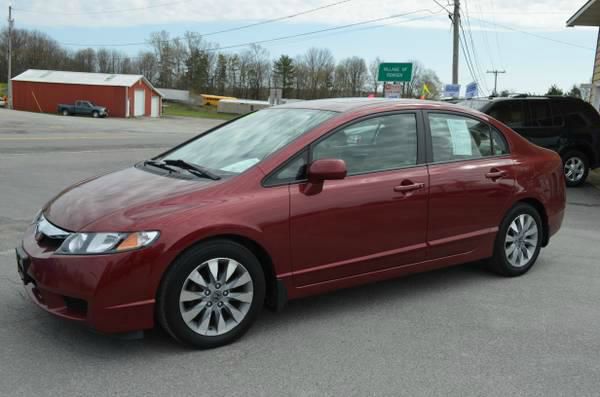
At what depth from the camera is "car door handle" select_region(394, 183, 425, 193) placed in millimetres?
4344

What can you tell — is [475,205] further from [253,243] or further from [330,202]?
[253,243]

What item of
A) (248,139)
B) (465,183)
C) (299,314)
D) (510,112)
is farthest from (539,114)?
(299,314)

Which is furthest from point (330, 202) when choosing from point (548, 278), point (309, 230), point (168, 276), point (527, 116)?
point (527, 116)

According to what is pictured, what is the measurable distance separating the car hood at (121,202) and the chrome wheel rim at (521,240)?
9.62 ft

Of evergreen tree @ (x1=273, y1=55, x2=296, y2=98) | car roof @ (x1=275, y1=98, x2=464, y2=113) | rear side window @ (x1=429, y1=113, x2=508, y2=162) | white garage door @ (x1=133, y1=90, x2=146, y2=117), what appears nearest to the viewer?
car roof @ (x1=275, y1=98, x2=464, y2=113)

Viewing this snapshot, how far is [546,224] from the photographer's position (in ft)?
18.1

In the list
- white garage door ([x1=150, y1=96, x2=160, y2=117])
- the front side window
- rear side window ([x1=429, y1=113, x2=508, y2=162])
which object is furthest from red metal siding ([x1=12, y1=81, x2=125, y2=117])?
the front side window

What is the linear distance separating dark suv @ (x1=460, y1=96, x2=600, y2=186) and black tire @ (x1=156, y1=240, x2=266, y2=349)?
867cm

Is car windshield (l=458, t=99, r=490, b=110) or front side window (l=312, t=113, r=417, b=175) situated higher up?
car windshield (l=458, t=99, r=490, b=110)

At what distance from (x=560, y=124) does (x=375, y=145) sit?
342 inches

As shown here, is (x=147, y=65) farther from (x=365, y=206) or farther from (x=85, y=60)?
(x=365, y=206)

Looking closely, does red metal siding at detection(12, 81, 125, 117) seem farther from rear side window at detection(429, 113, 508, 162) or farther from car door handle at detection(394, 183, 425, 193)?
car door handle at detection(394, 183, 425, 193)

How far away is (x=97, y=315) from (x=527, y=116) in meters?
10.2

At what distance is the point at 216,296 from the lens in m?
3.60
